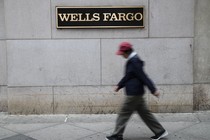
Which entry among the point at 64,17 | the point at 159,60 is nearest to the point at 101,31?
the point at 64,17

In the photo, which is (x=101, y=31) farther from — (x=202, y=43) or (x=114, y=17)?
(x=202, y=43)

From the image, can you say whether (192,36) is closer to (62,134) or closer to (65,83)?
(65,83)

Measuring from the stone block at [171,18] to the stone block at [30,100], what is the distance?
2614mm

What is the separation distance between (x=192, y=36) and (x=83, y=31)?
7.64ft

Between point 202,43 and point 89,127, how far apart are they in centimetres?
314

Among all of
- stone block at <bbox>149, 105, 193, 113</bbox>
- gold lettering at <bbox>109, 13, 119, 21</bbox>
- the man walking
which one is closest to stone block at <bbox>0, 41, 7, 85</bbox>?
gold lettering at <bbox>109, 13, 119, 21</bbox>

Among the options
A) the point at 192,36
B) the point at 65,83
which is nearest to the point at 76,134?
the point at 65,83

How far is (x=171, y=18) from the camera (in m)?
7.48

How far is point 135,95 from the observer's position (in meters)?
5.71

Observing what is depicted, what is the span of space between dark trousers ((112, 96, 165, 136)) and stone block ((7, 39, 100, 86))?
190cm

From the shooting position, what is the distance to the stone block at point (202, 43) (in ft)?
25.4

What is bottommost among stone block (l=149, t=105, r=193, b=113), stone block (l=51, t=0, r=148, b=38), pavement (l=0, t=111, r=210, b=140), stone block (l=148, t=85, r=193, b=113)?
pavement (l=0, t=111, r=210, b=140)

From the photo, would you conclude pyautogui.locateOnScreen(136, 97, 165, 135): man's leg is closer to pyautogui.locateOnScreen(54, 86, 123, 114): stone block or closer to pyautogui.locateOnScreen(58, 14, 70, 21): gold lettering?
pyautogui.locateOnScreen(54, 86, 123, 114): stone block

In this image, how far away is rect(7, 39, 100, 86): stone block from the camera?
749 cm
